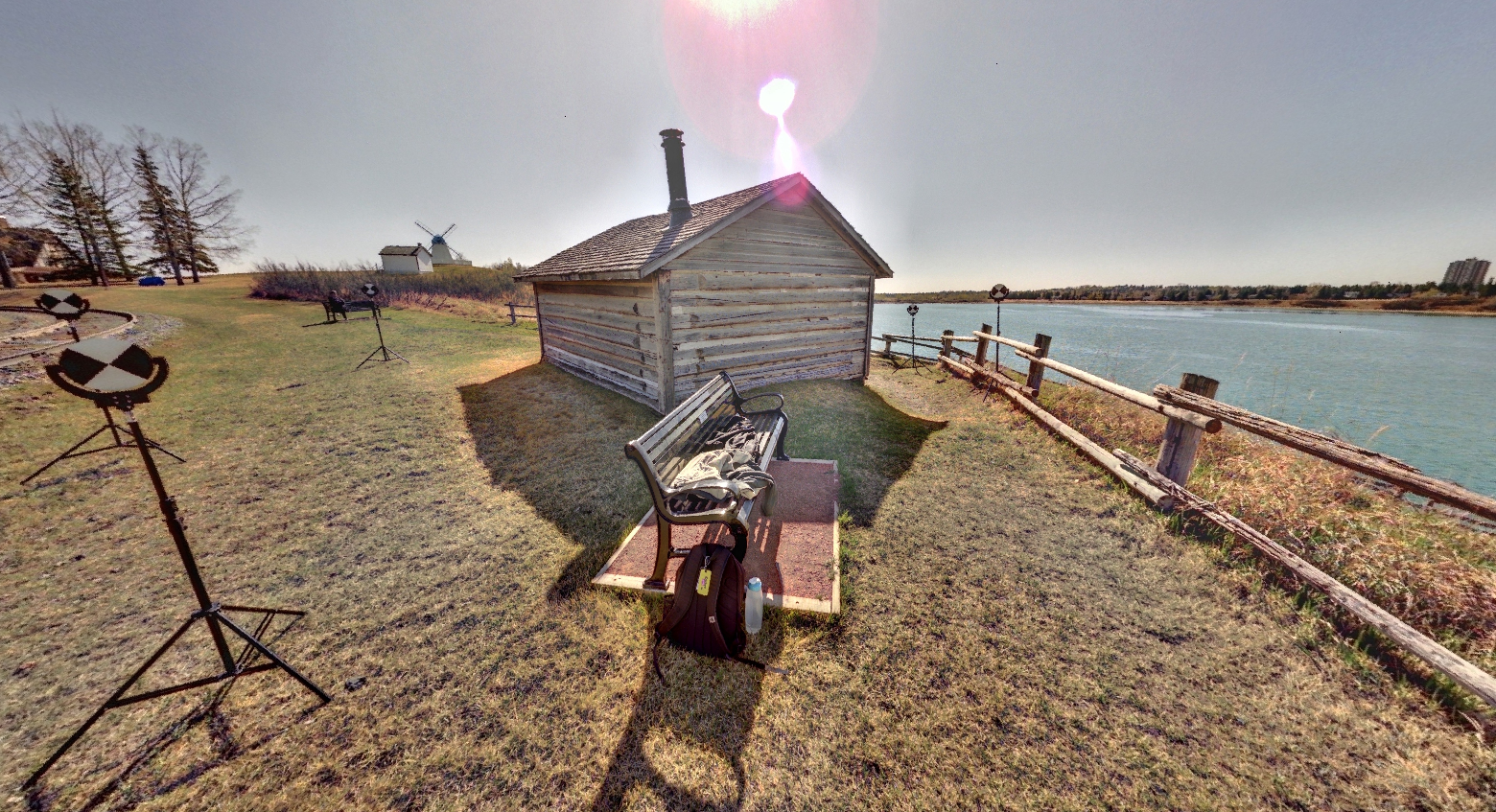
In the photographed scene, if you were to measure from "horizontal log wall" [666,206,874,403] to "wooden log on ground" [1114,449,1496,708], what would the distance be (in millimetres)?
6563

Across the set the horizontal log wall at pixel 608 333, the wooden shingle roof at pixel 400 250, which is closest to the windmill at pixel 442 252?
the wooden shingle roof at pixel 400 250

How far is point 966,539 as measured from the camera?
449 centimetres

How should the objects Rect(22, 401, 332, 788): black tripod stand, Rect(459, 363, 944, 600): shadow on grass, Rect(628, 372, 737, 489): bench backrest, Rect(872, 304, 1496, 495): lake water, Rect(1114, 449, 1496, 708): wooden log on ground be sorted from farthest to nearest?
1. Rect(872, 304, 1496, 495): lake water
2. Rect(459, 363, 944, 600): shadow on grass
3. Rect(628, 372, 737, 489): bench backrest
4. Rect(1114, 449, 1496, 708): wooden log on ground
5. Rect(22, 401, 332, 788): black tripod stand

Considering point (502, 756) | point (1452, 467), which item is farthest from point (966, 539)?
point (1452, 467)

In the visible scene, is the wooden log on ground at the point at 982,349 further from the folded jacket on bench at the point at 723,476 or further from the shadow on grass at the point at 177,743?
the shadow on grass at the point at 177,743

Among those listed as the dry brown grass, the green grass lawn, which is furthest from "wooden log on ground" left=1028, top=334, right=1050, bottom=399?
the green grass lawn

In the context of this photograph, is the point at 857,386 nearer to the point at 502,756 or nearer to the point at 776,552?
the point at 776,552

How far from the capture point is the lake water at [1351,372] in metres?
8.57

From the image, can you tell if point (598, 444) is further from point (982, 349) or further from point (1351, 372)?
point (1351, 372)

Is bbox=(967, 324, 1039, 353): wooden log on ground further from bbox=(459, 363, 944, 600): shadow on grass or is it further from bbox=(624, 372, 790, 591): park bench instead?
bbox=(624, 372, 790, 591): park bench

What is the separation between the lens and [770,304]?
369 inches

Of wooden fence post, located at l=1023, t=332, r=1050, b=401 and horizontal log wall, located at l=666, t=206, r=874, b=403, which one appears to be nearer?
horizontal log wall, located at l=666, t=206, r=874, b=403

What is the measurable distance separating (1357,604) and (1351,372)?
772 inches

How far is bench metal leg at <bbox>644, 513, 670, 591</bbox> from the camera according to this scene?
3570 mm
